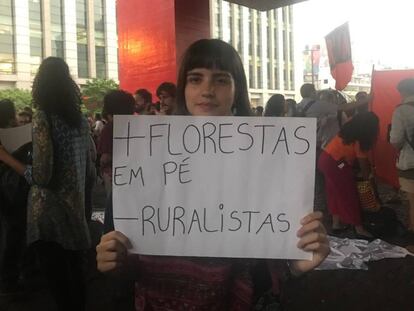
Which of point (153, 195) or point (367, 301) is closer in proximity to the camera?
point (153, 195)

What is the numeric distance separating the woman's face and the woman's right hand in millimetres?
433

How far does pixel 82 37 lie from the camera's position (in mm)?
54094

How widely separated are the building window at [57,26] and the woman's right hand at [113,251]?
178ft

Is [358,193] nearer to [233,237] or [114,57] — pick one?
[233,237]

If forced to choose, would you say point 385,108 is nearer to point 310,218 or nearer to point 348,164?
point 348,164

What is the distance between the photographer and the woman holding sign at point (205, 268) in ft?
3.97

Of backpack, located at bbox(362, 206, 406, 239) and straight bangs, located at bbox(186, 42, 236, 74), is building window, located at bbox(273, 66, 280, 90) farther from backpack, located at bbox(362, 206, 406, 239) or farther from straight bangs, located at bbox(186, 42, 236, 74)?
straight bangs, located at bbox(186, 42, 236, 74)

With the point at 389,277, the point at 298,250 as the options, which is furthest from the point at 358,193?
the point at 298,250

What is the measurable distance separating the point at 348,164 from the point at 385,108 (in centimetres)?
379

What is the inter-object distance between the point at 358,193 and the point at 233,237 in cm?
408

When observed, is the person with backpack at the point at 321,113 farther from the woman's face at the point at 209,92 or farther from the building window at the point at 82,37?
the building window at the point at 82,37

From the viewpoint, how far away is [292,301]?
140 inches

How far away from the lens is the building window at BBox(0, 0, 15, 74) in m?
46.8

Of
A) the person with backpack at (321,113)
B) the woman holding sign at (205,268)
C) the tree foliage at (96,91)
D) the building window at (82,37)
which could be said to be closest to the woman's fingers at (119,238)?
the woman holding sign at (205,268)
